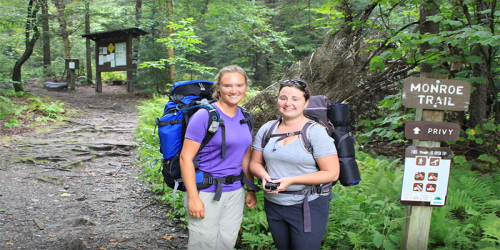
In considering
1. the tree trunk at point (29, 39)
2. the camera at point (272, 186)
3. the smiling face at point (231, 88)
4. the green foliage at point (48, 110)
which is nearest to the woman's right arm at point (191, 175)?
the smiling face at point (231, 88)

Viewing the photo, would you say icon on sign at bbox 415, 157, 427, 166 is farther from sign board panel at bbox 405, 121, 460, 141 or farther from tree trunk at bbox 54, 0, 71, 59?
tree trunk at bbox 54, 0, 71, 59

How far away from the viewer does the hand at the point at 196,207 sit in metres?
2.57

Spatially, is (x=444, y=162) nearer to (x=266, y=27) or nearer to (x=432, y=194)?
(x=432, y=194)

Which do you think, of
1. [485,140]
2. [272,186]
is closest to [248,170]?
[272,186]

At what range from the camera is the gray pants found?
105 inches

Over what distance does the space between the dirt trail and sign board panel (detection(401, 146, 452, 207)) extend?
287 cm

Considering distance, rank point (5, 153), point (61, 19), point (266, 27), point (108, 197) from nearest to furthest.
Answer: point (108, 197), point (5, 153), point (266, 27), point (61, 19)

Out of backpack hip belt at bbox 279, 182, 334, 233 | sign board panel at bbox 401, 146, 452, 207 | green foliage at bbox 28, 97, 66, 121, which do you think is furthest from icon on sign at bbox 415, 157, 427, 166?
green foliage at bbox 28, 97, 66, 121

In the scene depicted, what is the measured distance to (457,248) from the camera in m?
3.40

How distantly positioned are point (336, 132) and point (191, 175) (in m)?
1.14

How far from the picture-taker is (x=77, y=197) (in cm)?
590

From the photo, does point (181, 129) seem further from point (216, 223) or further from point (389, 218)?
point (389, 218)

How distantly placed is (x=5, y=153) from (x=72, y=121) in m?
4.17

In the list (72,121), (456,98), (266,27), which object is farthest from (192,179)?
(266,27)
